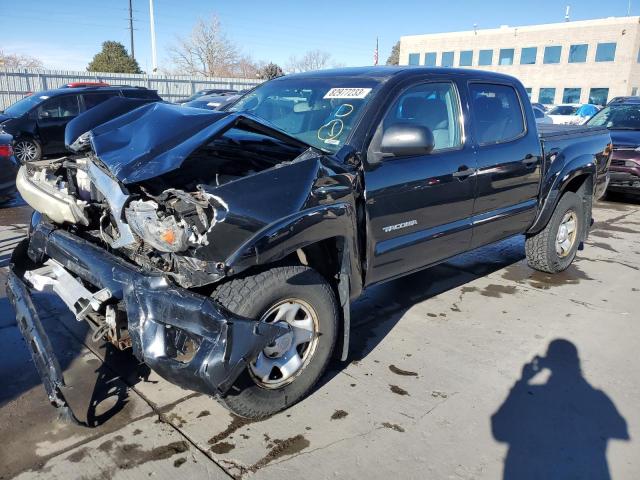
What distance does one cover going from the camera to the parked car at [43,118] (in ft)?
38.6

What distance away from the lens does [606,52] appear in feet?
145

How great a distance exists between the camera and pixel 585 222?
5.71 metres

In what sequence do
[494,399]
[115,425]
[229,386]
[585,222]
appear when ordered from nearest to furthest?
1. [229,386]
2. [115,425]
3. [494,399]
4. [585,222]

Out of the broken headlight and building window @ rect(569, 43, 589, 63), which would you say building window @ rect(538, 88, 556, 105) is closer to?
building window @ rect(569, 43, 589, 63)

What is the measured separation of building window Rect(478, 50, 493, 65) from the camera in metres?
51.6

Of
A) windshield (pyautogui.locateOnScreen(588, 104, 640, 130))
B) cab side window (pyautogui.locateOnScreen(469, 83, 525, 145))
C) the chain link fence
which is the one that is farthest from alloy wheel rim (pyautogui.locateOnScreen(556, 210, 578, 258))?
the chain link fence

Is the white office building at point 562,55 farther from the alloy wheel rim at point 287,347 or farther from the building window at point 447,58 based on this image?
the alloy wheel rim at point 287,347

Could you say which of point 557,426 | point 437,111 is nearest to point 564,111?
point 437,111

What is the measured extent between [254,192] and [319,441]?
1361mm

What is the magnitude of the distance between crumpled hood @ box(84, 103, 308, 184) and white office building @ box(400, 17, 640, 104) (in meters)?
49.3

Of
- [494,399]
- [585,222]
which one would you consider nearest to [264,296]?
[494,399]

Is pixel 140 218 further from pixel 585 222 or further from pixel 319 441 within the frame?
pixel 585 222

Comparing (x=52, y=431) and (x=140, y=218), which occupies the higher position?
(x=140, y=218)

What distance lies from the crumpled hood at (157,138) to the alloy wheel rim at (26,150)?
10.2 metres
